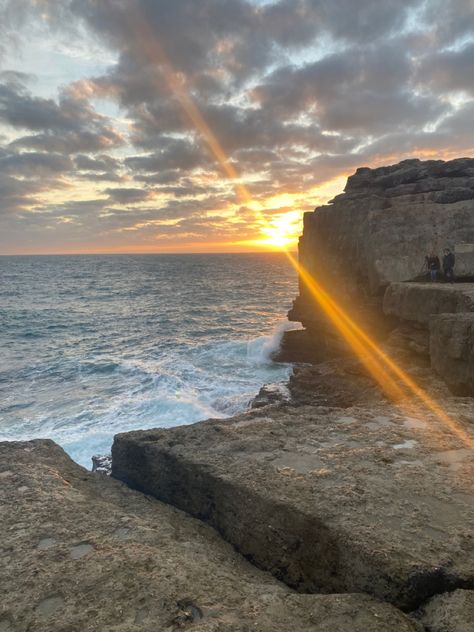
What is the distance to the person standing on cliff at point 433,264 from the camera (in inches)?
667

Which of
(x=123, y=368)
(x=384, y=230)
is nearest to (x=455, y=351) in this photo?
(x=384, y=230)

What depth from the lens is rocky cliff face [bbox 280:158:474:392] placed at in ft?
46.8

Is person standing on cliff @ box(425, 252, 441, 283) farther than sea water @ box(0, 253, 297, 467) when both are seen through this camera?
Yes

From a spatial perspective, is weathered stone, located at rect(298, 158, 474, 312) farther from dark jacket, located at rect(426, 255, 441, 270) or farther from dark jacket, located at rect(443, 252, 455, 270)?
dark jacket, located at rect(426, 255, 441, 270)

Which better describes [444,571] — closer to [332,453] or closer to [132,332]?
[332,453]

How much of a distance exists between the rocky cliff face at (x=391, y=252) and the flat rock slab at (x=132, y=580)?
7820 millimetres

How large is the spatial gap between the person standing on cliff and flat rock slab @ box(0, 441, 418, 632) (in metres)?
14.9

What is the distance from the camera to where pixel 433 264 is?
17.3m

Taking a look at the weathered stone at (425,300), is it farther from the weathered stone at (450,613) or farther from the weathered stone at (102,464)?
the weathered stone at (102,464)

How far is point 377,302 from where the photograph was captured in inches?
763

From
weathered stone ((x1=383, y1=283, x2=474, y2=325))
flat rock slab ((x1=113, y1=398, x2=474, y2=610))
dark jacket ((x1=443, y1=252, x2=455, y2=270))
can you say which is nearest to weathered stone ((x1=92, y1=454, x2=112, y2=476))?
flat rock slab ((x1=113, y1=398, x2=474, y2=610))

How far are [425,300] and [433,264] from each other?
3947 mm

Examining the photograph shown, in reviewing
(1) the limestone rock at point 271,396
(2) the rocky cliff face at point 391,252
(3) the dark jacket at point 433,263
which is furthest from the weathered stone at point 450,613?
(3) the dark jacket at point 433,263

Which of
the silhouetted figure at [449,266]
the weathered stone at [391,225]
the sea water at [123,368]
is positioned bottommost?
the sea water at [123,368]
